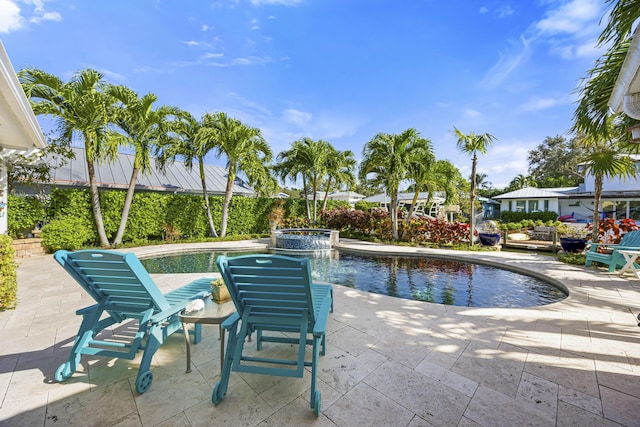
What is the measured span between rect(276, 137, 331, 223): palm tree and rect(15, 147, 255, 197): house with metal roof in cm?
555

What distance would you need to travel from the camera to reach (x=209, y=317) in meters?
2.41

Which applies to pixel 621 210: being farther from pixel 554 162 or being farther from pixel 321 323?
pixel 321 323

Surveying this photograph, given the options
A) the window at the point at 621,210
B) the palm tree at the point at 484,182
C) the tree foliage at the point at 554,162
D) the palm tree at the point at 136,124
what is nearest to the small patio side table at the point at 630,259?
the palm tree at the point at 136,124

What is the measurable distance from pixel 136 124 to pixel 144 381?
11.4 meters

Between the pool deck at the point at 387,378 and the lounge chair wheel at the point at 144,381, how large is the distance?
5cm

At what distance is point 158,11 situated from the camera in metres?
8.43

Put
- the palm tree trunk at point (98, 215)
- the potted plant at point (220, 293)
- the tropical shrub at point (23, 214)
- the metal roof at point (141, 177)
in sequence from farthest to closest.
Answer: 1. the metal roof at point (141, 177)
2. the palm tree trunk at point (98, 215)
3. the tropical shrub at point (23, 214)
4. the potted plant at point (220, 293)

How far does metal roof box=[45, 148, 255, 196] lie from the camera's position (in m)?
14.4

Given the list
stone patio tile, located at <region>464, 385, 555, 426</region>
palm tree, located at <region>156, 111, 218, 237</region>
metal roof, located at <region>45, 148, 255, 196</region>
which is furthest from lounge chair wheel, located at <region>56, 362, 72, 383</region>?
metal roof, located at <region>45, 148, 255, 196</region>

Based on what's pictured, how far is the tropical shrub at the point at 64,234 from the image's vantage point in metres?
9.07

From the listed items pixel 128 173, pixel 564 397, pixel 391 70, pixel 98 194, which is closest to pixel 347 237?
pixel 391 70

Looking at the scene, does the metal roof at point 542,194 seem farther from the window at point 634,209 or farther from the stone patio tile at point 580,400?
the stone patio tile at point 580,400

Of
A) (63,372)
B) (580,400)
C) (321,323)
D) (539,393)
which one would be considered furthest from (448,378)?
(63,372)

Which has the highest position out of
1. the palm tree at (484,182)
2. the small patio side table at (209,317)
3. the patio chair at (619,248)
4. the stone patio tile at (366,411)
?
the palm tree at (484,182)
